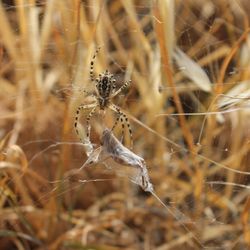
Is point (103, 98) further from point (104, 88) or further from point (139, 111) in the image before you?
point (139, 111)

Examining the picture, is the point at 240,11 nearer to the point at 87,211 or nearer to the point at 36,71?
the point at 36,71

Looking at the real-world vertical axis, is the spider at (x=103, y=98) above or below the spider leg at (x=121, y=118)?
above

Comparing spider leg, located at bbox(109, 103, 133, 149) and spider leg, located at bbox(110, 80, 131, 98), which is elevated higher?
spider leg, located at bbox(110, 80, 131, 98)

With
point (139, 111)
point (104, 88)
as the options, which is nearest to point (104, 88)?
point (104, 88)

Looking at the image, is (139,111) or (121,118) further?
(139,111)

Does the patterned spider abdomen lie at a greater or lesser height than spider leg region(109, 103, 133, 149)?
greater

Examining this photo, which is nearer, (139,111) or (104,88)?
(104,88)

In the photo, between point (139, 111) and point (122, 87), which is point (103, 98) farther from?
point (139, 111)

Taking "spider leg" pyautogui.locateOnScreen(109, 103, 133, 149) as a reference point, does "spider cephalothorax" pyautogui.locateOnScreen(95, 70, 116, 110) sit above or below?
above
